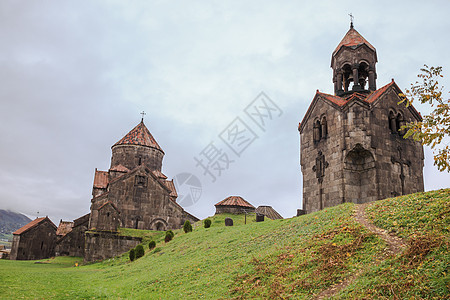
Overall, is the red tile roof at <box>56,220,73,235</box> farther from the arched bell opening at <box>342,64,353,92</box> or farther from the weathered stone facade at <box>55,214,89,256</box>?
the arched bell opening at <box>342,64,353,92</box>

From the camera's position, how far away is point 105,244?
93.4 ft

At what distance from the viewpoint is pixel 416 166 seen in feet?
63.1

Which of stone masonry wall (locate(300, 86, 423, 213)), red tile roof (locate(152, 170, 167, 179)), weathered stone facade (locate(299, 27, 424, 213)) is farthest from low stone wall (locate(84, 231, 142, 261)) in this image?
stone masonry wall (locate(300, 86, 423, 213))

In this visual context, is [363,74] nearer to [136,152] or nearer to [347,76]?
[347,76]

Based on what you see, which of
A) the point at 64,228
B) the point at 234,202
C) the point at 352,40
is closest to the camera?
the point at 352,40

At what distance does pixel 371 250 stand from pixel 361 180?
10.4 m

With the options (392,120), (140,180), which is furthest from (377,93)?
(140,180)

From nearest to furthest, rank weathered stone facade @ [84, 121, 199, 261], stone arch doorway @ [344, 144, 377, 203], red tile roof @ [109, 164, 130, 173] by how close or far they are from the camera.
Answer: stone arch doorway @ [344, 144, 377, 203], weathered stone facade @ [84, 121, 199, 261], red tile roof @ [109, 164, 130, 173]

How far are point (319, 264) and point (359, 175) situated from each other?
10.8 metres

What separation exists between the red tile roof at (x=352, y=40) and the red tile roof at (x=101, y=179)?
2746 cm

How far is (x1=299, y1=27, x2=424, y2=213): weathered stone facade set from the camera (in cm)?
1795

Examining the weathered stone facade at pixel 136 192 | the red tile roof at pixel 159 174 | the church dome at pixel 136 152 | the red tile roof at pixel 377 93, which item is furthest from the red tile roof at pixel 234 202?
the red tile roof at pixel 377 93

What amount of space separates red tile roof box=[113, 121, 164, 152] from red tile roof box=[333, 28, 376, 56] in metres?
22.7

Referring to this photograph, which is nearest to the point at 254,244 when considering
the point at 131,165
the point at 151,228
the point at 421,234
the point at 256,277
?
the point at 256,277
